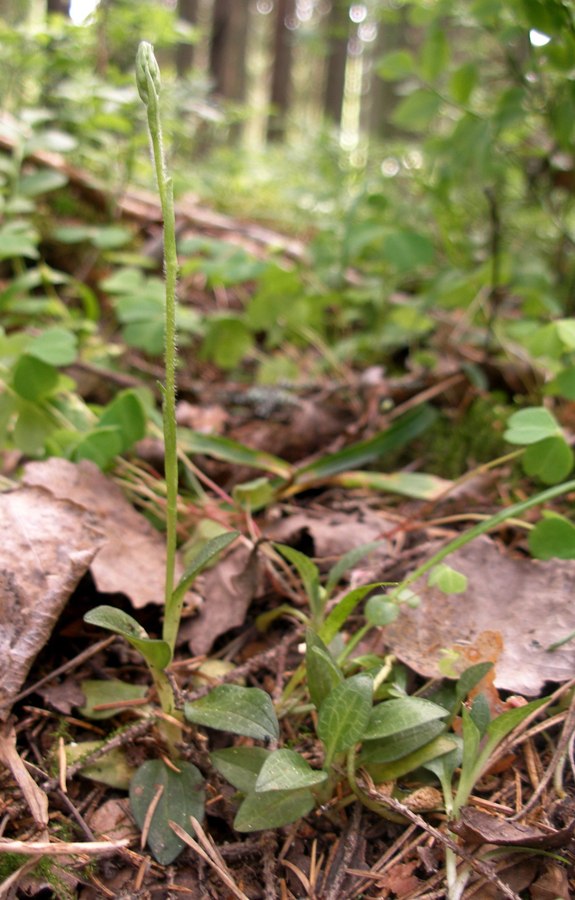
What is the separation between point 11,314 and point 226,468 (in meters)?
1.04

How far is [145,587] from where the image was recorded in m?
1.33

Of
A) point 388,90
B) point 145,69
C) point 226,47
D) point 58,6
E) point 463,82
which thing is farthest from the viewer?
point 226,47

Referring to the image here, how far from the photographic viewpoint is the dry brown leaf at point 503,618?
119cm

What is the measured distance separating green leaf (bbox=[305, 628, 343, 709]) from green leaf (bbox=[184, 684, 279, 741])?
75mm

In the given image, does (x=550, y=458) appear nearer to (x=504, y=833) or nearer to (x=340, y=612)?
(x=340, y=612)

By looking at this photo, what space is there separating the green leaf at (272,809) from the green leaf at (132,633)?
244mm

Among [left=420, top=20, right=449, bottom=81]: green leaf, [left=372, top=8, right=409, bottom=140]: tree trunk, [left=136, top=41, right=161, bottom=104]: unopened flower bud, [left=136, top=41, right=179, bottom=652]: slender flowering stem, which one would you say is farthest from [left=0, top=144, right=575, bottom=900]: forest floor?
[left=372, top=8, right=409, bottom=140]: tree trunk

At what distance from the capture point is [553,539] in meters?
1.31

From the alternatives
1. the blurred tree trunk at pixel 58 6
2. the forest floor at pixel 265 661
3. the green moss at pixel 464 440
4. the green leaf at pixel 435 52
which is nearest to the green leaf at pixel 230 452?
the forest floor at pixel 265 661

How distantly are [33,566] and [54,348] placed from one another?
0.62 metres

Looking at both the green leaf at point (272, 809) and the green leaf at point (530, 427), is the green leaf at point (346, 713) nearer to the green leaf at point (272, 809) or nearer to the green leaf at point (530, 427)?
the green leaf at point (272, 809)

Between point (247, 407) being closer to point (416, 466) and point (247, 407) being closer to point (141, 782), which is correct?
point (416, 466)

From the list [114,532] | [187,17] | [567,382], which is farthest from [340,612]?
[187,17]

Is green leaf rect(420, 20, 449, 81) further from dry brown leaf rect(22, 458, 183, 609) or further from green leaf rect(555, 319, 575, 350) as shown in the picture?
dry brown leaf rect(22, 458, 183, 609)
